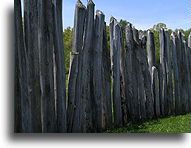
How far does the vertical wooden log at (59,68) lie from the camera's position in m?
4.43

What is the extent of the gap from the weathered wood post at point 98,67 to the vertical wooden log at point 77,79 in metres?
0.31

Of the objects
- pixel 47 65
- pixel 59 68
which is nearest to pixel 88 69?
pixel 59 68

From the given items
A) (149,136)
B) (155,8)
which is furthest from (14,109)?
(155,8)

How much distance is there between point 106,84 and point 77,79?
0.67 meters

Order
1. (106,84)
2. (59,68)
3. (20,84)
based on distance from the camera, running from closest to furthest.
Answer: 1. (20,84)
2. (59,68)
3. (106,84)

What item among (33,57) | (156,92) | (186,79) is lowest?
(156,92)

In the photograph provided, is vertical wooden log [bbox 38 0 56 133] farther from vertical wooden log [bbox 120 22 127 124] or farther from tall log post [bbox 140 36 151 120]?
tall log post [bbox 140 36 151 120]

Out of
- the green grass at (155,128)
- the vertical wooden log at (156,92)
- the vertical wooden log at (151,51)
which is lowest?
the green grass at (155,128)

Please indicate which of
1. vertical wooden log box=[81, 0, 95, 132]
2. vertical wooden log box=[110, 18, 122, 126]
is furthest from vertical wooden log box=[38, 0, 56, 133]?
vertical wooden log box=[110, 18, 122, 126]

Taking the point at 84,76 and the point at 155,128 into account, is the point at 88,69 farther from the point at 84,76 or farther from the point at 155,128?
the point at 155,128

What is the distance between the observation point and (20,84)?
4.19m

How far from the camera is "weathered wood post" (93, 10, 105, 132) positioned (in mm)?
4887

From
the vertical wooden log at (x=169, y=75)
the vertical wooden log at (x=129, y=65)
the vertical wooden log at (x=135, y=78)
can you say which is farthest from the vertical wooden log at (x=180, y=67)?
the vertical wooden log at (x=129, y=65)

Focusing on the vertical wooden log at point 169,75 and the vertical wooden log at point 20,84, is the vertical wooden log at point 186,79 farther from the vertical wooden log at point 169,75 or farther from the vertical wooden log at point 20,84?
the vertical wooden log at point 20,84
